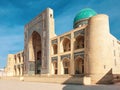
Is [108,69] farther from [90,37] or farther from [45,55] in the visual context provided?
[45,55]

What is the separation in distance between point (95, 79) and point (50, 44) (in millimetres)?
11935

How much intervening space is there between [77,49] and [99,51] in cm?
466

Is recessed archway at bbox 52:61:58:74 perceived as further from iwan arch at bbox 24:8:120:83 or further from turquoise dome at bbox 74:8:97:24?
turquoise dome at bbox 74:8:97:24

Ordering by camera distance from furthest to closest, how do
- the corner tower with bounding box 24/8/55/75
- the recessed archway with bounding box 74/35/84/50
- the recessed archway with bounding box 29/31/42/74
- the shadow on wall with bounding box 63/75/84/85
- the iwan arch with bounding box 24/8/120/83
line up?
the recessed archway with bounding box 29/31/42/74 < the corner tower with bounding box 24/8/55/75 < the recessed archway with bounding box 74/35/84/50 < the iwan arch with bounding box 24/8/120/83 < the shadow on wall with bounding box 63/75/84/85

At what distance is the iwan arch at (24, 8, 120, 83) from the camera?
2006 centimetres

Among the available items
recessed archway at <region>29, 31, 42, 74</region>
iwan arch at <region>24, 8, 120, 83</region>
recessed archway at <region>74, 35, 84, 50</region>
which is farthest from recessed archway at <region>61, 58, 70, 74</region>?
recessed archway at <region>29, 31, 42, 74</region>

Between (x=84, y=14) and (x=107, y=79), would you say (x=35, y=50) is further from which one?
(x=107, y=79)

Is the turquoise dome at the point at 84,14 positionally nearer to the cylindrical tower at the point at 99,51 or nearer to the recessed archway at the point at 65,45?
the recessed archway at the point at 65,45

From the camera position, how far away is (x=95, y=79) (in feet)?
64.2

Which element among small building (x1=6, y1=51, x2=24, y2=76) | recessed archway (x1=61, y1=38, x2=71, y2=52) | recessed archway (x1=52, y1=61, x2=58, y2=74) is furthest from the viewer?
small building (x1=6, y1=51, x2=24, y2=76)

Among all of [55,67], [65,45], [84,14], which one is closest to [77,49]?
[65,45]

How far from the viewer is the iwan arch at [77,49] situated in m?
20.1

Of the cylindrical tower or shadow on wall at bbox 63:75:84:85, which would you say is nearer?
shadow on wall at bbox 63:75:84:85

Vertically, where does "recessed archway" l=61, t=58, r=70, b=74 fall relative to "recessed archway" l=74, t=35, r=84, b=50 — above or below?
below
